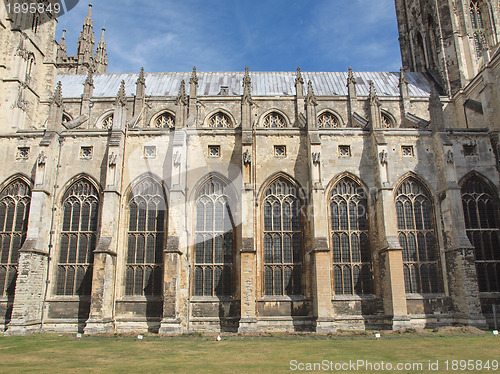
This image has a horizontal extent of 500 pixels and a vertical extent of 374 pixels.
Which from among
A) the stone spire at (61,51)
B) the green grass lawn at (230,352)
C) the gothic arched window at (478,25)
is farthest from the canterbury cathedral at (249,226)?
the stone spire at (61,51)

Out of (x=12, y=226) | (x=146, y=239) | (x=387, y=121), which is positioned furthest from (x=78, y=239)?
(x=387, y=121)

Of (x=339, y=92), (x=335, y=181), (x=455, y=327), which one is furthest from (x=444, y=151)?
(x=339, y=92)

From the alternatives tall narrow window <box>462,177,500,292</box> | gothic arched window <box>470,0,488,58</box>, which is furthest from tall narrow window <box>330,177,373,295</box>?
gothic arched window <box>470,0,488,58</box>

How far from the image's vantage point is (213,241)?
74.8ft

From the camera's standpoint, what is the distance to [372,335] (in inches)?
743

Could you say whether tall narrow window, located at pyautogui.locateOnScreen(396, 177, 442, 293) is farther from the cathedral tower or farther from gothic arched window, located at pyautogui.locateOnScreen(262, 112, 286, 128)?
the cathedral tower

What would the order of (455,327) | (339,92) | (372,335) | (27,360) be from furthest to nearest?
(339,92) → (455,327) → (372,335) → (27,360)

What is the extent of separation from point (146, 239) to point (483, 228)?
19382 millimetres

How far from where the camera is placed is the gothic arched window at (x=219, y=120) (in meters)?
32.3

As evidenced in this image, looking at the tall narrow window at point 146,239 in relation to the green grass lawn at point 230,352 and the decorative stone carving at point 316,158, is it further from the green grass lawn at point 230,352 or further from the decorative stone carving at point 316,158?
the decorative stone carving at point 316,158

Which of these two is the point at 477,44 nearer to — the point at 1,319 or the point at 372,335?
the point at 372,335

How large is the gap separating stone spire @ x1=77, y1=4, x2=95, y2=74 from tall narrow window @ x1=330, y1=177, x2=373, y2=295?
3259cm

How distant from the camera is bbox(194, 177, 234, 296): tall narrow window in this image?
22.3 meters

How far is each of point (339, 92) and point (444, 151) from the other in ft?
45.3
